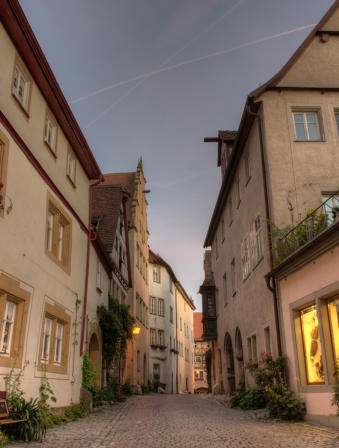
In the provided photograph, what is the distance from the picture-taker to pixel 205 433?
984 centimetres

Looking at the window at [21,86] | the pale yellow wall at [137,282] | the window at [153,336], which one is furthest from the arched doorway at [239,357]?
the window at [153,336]

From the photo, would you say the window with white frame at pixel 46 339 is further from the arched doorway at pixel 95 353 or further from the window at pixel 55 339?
the arched doorway at pixel 95 353

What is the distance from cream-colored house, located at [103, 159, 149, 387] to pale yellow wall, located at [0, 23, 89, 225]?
1397cm

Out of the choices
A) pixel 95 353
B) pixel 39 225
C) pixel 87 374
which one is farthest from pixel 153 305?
pixel 39 225

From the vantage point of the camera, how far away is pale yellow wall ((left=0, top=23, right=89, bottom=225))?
10039 mm

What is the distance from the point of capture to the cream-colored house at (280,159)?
14.5 metres

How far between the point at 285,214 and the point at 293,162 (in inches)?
70.9

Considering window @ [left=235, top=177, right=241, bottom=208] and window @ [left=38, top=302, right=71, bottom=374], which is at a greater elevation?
window @ [left=235, top=177, right=241, bottom=208]

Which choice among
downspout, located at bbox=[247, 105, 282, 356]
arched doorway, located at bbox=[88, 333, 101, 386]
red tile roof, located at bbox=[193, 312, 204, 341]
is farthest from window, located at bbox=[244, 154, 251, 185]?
red tile roof, located at bbox=[193, 312, 204, 341]

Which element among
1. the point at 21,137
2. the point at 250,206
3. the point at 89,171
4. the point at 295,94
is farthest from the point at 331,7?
the point at 21,137

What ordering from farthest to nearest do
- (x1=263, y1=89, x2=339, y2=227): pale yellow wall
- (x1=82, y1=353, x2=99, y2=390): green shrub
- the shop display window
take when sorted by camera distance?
1. (x1=82, y1=353, x2=99, y2=390): green shrub
2. (x1=263, y1=89, x2=339, y2=227): pale yellow wall
3. the shop display window

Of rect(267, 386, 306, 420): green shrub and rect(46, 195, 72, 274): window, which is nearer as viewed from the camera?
rect(267, 386, 306, 420): green shrub

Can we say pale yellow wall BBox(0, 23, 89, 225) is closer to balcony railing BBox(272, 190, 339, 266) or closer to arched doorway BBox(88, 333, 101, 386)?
arched doorway BBox(88, 333, 101, 386)

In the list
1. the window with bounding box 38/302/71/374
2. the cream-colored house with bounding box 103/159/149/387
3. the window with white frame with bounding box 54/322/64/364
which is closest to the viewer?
the window with bounding box 38/302/71/374
